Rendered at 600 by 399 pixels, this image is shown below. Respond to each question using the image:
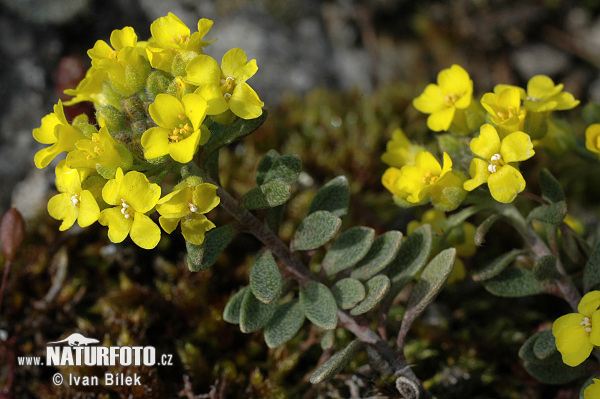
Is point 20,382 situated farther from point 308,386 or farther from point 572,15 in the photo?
point 572,15

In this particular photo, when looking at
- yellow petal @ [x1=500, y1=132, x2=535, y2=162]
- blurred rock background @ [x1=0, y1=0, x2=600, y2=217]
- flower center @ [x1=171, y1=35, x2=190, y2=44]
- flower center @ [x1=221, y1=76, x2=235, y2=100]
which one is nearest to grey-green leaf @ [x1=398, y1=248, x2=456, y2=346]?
yellow petal @ [x1=500, y1=132, x2=535, y2=162]

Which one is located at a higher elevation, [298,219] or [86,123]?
[86,123]

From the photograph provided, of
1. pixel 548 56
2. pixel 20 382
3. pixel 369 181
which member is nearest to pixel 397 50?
pixel 548 56

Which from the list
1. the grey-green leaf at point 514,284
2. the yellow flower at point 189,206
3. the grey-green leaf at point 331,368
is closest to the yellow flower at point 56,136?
the yellow flower at point 189,206

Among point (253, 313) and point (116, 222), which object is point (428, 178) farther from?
point (116, 222)

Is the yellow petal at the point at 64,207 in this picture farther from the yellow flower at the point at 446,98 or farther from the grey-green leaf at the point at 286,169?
the yellow flower at the point at 446,98

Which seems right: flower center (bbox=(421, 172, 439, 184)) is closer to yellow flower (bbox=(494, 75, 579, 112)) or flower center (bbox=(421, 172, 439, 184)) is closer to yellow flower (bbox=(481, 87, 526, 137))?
yellow flower (bbox=(481, 87, 526, 137))
